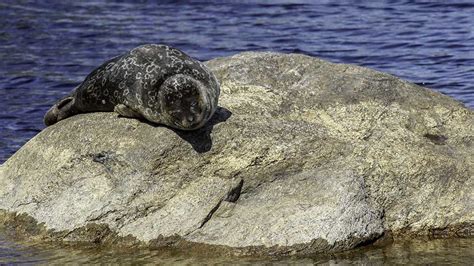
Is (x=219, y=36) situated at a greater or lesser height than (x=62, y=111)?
lesser

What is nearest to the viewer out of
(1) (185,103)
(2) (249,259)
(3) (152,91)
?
(2) (249,259)

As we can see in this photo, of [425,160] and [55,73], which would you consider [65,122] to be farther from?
[55,73]

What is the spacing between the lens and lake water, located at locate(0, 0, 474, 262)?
39.5 feet

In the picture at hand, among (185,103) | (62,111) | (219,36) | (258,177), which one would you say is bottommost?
(219,36)

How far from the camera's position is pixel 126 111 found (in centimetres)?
695

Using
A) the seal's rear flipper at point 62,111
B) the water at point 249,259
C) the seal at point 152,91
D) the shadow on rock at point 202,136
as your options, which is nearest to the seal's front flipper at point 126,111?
the seal at point 152,91

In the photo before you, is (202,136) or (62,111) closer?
(202,136)

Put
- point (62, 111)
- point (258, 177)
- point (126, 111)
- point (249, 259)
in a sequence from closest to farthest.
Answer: point (249, 259) → point (258, 177) → point (126, 111) → point (62, 111)

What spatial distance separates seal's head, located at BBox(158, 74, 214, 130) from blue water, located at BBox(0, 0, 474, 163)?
12.3 ft

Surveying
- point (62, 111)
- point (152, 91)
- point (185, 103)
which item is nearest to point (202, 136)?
point (185, 103)

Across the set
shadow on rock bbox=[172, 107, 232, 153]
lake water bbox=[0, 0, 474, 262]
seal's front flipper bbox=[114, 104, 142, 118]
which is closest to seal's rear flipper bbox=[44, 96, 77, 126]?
seal's front flipper bbox=[114, 104, 142, 118]

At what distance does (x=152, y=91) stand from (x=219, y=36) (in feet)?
27.0

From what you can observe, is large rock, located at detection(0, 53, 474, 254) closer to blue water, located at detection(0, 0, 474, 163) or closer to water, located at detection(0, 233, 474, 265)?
water, located at detection(0, 233, 474, 265)

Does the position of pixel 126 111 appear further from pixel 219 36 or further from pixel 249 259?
pixel 219 36
